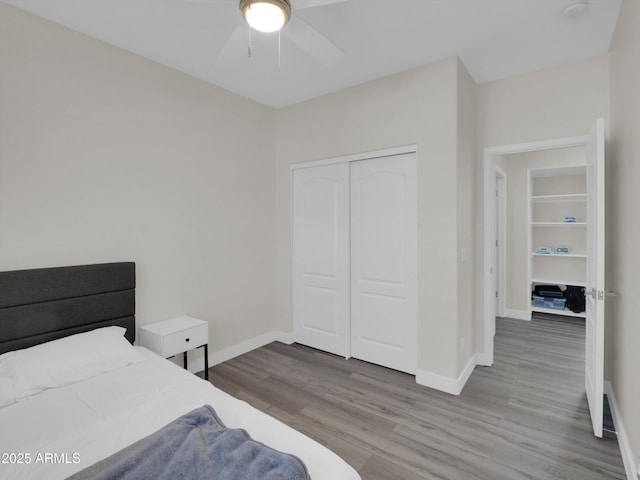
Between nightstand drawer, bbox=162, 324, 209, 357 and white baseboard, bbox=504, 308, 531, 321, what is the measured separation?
4289 mm

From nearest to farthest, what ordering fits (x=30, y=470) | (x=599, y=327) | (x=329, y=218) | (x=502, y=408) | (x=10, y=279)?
(x=30, y=470), (x=10, y=279), (x=599, y=327), (x=502, y=408), (x=329, y=218)

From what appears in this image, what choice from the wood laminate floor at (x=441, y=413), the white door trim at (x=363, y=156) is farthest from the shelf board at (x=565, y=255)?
the white door trim at (x=363, y=156)

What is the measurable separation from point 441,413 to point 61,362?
253cm

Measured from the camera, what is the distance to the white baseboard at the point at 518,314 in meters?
4.64

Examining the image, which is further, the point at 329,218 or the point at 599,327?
the point at 329,218

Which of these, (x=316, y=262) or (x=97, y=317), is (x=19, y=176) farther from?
(x=316, y=262)

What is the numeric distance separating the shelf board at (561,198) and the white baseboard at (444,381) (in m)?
3.07

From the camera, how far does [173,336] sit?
251 cm

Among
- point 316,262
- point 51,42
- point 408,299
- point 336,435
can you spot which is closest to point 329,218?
point 316,262

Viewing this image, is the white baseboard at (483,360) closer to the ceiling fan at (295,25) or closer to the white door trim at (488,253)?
the white door trim at (488,253)

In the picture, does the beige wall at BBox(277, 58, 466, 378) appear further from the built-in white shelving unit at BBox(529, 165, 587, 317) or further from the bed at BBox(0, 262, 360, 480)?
the built-in white shelving unit at BBox(529, 165, 587, 317)

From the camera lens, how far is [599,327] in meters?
2.07

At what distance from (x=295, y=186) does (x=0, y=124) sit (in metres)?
2.47

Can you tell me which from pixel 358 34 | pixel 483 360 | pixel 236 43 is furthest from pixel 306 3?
pixel 483 360
